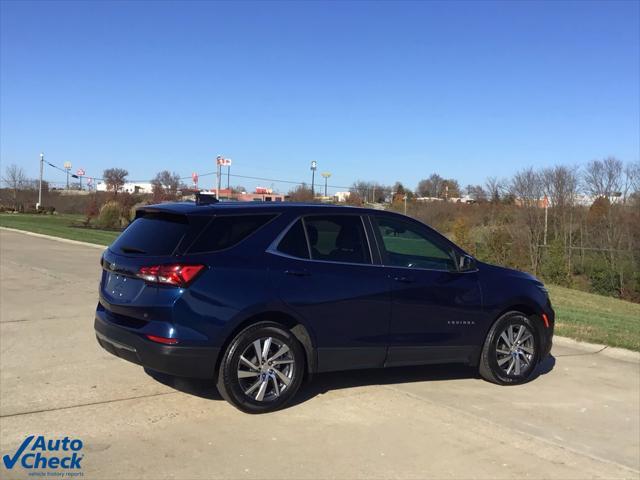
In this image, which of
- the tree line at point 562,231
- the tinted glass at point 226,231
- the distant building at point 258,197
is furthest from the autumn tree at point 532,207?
the tinted glass at point 226,231

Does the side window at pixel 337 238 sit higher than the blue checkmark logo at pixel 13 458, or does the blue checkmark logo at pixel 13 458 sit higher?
the side window at pixel 337 238

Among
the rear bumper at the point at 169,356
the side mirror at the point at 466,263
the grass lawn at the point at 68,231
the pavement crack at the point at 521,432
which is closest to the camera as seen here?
the pavement crack at the point at 521,432

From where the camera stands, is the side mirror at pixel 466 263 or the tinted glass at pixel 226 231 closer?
the tinted glass at pixel 226 231

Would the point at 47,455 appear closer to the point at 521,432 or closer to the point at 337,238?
the point at 337,238

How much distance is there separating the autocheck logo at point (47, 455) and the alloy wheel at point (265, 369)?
1302 millimetres

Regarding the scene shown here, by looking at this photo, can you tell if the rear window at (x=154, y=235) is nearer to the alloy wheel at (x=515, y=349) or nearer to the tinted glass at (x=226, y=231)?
the tinted glass at (x=226, y=231)

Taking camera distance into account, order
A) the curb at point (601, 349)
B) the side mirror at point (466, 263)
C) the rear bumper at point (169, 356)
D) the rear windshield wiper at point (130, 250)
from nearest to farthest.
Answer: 1. the rear bumper at point (169, 356)
2. the rear windshield wiper at point (130, 250)
3. the side mirror at point (466, 263)
4. the curb at point (601, 349)

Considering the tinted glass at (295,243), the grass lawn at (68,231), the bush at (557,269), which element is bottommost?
the bush at (557,269)

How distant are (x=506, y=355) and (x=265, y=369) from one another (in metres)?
2.72

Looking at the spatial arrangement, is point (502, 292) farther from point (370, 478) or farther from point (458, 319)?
point (370, 478)

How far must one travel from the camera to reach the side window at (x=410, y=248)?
5.73 meters

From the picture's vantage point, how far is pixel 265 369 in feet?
16.2

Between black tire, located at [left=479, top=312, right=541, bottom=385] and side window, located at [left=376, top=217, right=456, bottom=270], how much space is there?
0.84m

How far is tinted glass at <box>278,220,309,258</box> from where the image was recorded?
16.9 ft
